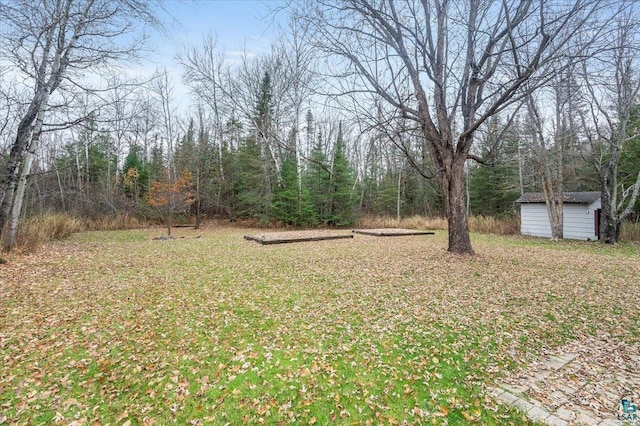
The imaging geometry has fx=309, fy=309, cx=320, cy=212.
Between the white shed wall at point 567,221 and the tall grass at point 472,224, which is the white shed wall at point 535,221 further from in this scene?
the tall grass at point 472,224

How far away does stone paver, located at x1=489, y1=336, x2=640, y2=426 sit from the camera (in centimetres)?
217

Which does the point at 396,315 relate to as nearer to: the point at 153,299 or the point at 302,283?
the point at 302,283

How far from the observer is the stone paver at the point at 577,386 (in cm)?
217

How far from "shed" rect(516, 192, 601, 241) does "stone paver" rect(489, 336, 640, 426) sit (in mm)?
11074

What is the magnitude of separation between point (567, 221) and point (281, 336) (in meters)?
13.7

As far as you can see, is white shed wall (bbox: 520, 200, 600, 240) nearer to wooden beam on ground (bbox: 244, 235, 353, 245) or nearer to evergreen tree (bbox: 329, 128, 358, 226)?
wooden beam on ground (bbox: 244, 235, 353, 245)

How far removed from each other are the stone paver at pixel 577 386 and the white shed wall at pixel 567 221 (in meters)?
11.1

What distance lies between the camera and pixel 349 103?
7.05 m

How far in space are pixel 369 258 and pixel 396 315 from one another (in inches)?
143

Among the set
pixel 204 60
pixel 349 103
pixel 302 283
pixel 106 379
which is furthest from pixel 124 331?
pixel 204 60

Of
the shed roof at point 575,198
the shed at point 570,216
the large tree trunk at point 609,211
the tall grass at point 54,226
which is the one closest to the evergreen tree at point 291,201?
the tall grass at point 54,226

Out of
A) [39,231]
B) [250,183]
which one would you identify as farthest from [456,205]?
[250,183]
